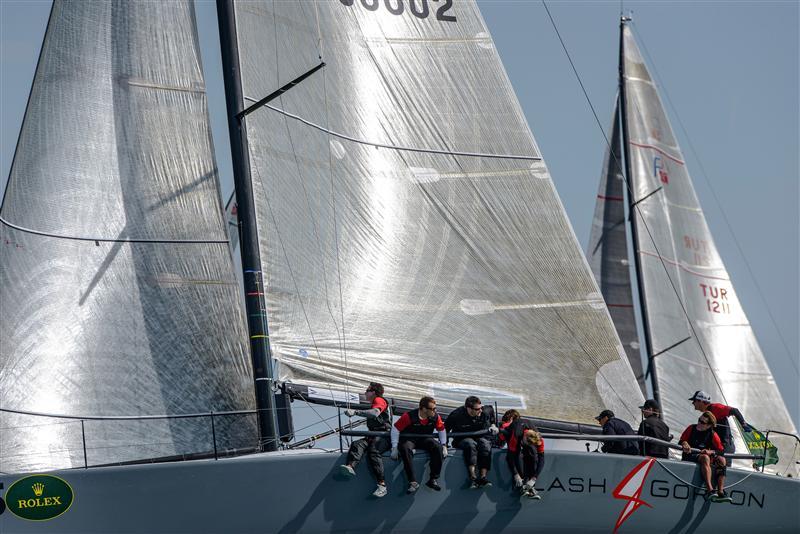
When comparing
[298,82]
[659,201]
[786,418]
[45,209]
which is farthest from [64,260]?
[786,418]

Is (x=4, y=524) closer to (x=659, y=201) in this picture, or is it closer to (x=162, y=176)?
(x=162, y=176)

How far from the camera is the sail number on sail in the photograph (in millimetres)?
17859

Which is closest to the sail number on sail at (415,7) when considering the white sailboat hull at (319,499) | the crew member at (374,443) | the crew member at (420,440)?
the crew member at (374,443)

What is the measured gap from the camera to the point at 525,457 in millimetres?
14969

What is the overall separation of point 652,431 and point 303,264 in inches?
159

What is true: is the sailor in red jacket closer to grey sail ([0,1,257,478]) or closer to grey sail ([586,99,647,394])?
grey sail ([0,1,257,478])

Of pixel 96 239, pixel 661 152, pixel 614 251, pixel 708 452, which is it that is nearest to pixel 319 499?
pixel 96 239

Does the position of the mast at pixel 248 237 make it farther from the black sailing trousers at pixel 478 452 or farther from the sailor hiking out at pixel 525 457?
the sailor hiking out at pixel 525 457

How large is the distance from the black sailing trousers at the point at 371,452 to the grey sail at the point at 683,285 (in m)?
13.8

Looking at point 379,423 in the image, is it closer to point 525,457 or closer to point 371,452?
point 371,452

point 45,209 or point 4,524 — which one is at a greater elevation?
point 45,209

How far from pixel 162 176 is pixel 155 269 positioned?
1079 mm

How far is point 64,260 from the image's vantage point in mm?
16250

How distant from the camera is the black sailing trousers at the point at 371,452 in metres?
14.6
